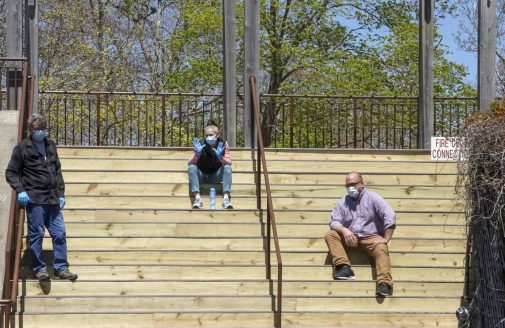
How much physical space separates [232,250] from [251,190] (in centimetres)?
162

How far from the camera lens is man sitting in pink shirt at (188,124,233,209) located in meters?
11.5

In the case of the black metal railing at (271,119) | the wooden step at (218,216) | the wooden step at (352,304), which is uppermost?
the black metal railing at (271,119)

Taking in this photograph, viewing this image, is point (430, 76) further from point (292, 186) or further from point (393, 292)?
point (393, 292)

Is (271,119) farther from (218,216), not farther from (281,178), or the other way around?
(218,216)

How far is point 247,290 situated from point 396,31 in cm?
1912

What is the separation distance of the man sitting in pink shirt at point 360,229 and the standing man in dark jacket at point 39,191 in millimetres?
2637

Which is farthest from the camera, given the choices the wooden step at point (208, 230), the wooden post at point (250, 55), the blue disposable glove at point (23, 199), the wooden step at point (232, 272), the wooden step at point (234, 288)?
the wooden post at point (250, 55)

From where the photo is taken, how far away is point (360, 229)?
34.1ft

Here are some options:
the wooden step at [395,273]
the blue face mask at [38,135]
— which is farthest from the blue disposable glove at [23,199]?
the wooden step at [395,273]

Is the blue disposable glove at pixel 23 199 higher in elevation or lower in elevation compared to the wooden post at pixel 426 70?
lower

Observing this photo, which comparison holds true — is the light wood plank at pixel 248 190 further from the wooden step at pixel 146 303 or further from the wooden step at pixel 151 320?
the wooden step at pixel 151 320

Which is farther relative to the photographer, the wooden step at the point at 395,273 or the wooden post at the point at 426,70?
the wooden post at the point at 426,70

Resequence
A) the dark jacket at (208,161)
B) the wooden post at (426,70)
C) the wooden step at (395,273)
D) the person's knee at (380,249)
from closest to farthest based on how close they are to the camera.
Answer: the person's knee at (380,249) < the wooden step at (395,273) < the dark jacket at (208,161) < the wooden post at (426,70)

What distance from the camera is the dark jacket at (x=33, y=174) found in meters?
9.74
